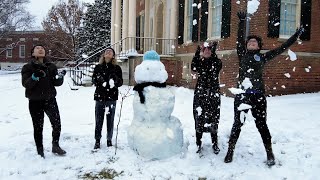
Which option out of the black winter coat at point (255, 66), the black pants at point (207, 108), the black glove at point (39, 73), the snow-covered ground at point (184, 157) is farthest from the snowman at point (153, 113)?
the black glove at point (39, 73)

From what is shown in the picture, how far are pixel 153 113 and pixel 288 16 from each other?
751 cm

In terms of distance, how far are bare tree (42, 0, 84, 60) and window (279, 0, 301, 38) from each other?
30266 millimetres

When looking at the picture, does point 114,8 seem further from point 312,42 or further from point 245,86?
point 245,86

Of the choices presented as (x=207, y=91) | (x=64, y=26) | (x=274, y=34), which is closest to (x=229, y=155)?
(x=207, y=91)

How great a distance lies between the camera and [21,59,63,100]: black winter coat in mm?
5062

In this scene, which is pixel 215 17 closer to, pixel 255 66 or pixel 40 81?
pixel 255 66

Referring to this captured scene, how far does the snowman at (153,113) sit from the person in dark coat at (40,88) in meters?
1.24

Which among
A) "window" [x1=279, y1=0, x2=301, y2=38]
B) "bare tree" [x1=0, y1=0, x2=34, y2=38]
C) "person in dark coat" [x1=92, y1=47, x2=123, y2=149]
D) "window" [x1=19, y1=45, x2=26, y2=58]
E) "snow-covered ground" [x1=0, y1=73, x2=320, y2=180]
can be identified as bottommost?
"snow-covered ground" [x1=0, y1=73, x2=320, y2=180]

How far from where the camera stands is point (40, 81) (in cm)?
514

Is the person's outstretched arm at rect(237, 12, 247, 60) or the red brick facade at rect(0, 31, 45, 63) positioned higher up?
the red brick facade at rect(0, 31, 45, 63)

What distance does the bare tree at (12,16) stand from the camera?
38.2 m

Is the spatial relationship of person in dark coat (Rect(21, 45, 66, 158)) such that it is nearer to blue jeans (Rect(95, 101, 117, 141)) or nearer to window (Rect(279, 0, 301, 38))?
blue jeans (Rect(95, 101, 117, 141))

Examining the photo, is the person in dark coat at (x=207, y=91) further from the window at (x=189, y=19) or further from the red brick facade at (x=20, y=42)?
the red brick facade at (x=20, y=42)

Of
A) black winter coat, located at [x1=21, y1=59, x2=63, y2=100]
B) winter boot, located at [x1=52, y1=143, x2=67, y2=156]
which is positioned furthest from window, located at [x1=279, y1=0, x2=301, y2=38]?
winter boot, located at [x1=52, y1=143, x2=67, y2=156]
